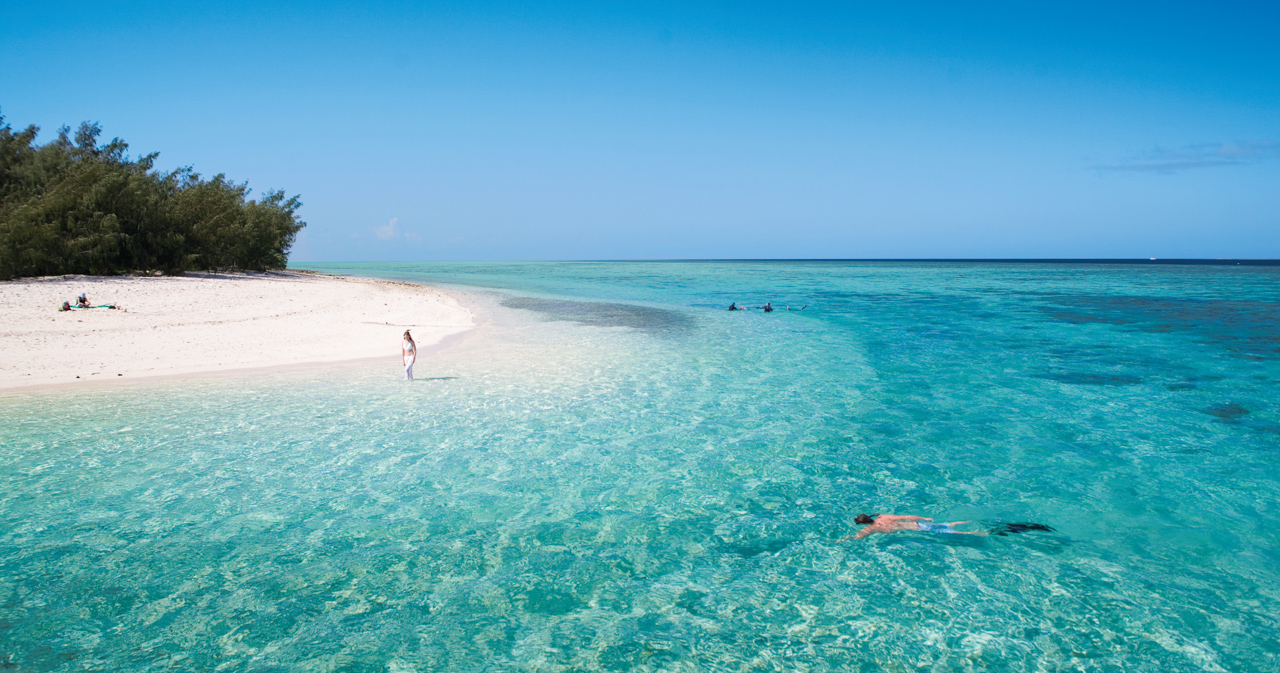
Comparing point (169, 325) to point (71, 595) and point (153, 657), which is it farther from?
point (153, 657)

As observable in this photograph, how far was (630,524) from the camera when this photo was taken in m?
7.77

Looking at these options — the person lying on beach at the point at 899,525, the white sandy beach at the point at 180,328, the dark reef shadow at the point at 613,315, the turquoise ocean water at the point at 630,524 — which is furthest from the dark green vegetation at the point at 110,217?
the person lying on beach at the point at 899,525

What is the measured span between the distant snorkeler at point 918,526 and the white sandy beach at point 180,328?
1438cm

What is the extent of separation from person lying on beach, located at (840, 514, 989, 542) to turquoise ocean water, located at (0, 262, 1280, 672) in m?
0.22

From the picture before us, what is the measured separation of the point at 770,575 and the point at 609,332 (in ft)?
64.6

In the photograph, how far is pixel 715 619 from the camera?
5762 mm

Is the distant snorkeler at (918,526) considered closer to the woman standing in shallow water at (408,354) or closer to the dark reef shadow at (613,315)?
the woman standing in shallow water at (408,354)

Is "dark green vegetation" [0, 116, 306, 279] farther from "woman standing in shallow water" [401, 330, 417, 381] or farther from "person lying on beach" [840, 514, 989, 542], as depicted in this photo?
"person lying on beach" [840, 514, 989, 542]

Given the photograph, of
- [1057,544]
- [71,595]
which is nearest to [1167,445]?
[1057,544]

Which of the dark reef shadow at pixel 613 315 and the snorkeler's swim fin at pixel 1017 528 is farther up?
the dark reef shadow at pixel 613 315

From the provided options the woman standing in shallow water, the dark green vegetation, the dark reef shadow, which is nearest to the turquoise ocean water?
the woman standing in shallow water

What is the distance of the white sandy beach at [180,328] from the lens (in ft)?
51.8

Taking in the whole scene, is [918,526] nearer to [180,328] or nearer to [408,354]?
[408,354]

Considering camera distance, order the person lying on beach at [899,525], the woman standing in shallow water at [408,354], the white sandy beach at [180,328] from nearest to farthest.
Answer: the person lying on beach at [899,525] → the woman standing in shallow water at [408,354] → the white sandy beach at [180,328]
